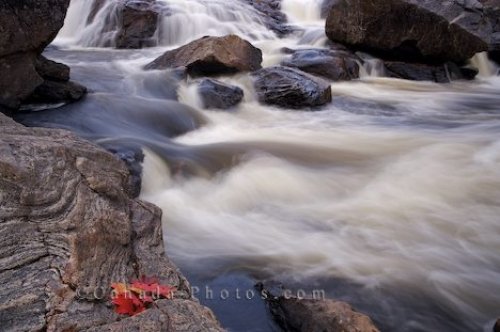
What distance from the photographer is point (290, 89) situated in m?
9.47

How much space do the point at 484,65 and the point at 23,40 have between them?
12.4 m

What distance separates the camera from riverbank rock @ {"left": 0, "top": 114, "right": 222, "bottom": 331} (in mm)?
2133

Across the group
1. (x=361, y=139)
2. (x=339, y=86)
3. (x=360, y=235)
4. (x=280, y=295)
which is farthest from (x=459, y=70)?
(x=280, y=295)

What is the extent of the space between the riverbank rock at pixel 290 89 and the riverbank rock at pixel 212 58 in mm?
676

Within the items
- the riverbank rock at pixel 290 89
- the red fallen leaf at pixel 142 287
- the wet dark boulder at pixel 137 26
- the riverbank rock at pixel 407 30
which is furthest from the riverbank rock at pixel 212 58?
the red fallen leaf at pixel 142 287

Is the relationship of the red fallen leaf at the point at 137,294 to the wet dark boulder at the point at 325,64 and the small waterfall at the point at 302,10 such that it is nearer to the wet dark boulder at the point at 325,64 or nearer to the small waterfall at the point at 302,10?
the wet dark boulder at the point at 325,64

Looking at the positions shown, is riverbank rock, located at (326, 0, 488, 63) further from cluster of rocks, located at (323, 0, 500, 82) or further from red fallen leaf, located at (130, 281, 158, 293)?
red fallen leaf, located at (130, 281, 158, 293)

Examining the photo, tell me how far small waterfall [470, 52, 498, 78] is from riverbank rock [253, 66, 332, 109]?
6.57 m

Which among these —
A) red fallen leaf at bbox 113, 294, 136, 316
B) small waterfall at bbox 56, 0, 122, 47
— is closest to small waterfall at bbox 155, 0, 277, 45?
small waterfall at bbox 56, 0, 122, 47

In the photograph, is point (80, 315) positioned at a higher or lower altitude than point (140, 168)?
higher

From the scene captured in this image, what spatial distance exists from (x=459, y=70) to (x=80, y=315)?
43.6ft

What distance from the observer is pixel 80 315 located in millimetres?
2168

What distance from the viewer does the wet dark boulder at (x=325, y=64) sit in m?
11.5

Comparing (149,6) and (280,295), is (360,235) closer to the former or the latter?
(280,295)
